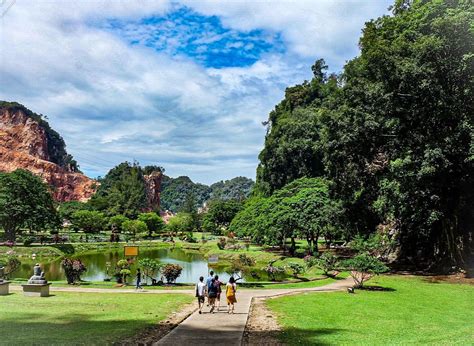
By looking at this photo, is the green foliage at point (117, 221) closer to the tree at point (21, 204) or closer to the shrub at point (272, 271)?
the tree at point (21, 204)

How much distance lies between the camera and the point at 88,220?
251 feet

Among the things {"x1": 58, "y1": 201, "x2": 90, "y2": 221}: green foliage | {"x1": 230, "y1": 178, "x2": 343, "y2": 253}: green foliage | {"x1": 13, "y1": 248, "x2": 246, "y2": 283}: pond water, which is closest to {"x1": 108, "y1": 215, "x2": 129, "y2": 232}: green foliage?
{"x1": 58, "y1": 201, "x2": 90, "y2": 221}: green foliage

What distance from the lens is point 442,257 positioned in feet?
90.5

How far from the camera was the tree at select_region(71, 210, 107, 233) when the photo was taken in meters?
76.5

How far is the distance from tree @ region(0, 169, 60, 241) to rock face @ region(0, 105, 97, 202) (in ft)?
207

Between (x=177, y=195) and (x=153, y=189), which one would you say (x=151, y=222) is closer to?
(x=153, y=189)

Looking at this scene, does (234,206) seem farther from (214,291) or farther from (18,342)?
(18,342)

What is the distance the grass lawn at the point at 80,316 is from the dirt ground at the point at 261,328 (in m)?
2.94

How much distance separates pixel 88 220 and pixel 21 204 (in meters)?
24.2

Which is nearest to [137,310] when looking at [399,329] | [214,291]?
[214,291]

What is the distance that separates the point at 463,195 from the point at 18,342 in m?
24.9

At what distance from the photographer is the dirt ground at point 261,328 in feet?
34.2

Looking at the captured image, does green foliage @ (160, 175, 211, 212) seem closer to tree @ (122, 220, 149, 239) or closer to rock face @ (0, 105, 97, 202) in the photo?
rock face @ (0, 105, 97, 202)

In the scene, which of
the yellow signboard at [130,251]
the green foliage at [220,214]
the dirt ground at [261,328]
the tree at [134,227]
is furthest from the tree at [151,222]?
the dirt ground at [261,328]
